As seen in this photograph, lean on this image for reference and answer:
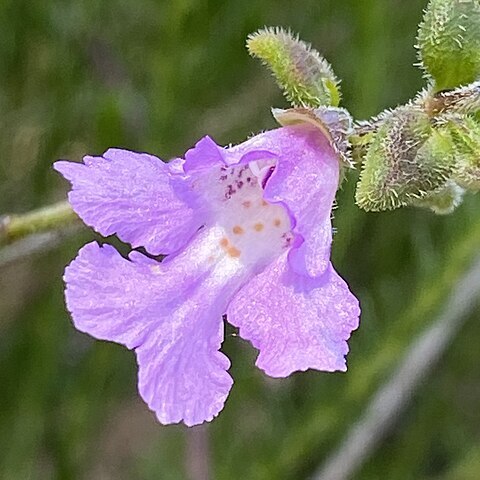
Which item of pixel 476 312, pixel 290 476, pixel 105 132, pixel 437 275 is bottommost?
pixel 290 476

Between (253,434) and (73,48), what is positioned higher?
(73,48)

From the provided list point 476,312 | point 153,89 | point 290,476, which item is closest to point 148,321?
point 153,89

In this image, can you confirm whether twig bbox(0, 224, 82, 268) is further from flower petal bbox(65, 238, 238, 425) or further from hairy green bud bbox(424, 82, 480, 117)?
hairy green bud bbox(424, 82, 480, 117)

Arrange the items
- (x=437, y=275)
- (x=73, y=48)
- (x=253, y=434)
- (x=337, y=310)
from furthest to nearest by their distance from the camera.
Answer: (x=253, y=434), (x=73, y=48), (x=437, y=275), (x=337, y=310)

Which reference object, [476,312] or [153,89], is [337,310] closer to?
[153,89]

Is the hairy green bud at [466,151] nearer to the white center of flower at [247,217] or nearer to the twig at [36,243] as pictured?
the white center of flower at [247,217]

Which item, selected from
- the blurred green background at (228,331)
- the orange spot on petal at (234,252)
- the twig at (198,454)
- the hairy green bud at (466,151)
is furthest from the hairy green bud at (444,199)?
the twig at (198,454)

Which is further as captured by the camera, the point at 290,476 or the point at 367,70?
the point at 290,476

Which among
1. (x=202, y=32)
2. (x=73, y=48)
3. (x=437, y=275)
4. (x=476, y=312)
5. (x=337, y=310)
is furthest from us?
(x=476, y=312)
